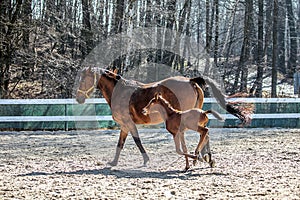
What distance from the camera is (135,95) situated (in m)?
7.96

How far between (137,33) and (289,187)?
12.6 metres

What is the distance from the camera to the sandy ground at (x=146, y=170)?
5.62 metres

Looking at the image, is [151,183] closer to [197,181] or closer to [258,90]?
[197,181]

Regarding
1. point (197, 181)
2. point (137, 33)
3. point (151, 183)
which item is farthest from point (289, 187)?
point (137, 33)

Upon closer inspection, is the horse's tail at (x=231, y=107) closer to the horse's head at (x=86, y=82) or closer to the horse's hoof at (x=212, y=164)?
the horse's hoof at (x=212, y=164)

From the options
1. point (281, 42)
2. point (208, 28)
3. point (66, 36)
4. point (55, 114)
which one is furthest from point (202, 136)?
point (281, 42)

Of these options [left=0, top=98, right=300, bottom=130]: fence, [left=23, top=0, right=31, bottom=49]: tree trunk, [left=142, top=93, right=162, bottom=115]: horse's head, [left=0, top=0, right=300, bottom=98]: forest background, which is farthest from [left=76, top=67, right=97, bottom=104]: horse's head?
[left=23, top=0, right=31, bottom=49]: tree trunk

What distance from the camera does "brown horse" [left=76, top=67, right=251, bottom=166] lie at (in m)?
7.88

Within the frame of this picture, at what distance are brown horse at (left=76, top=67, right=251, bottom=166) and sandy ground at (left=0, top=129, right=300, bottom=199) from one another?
73 cm

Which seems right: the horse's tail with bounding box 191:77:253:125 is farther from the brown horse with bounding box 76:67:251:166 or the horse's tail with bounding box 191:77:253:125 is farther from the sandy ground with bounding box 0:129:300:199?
the sandy ground with bounding box 0:129:300:199

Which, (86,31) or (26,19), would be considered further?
(86,31)

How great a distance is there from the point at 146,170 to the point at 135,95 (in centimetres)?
131

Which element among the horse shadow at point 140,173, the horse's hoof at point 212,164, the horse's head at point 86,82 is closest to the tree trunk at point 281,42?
the horse's head at point 86,82

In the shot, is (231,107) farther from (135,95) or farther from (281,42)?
(281,42)
